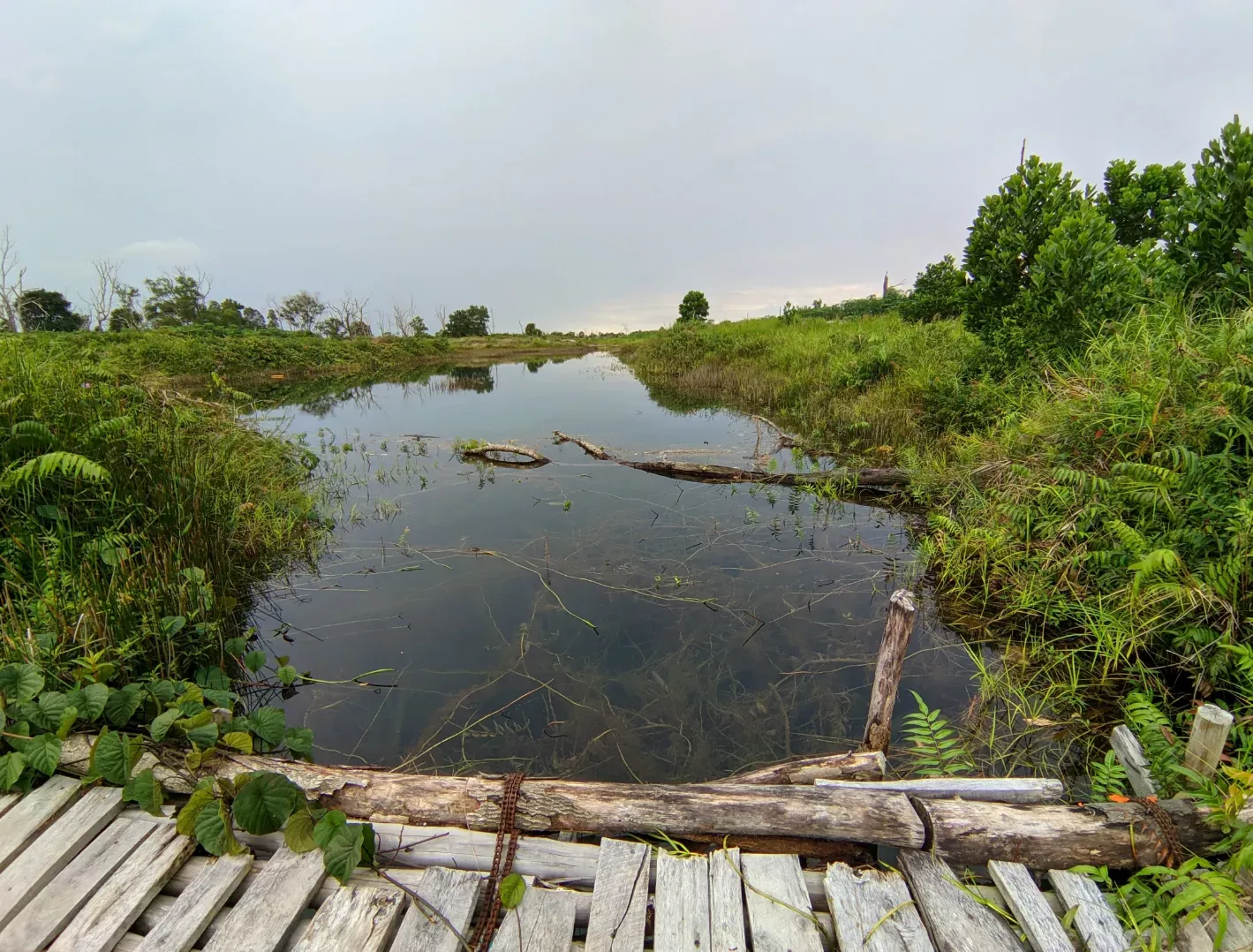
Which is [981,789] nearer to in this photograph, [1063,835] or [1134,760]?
[1063,835]

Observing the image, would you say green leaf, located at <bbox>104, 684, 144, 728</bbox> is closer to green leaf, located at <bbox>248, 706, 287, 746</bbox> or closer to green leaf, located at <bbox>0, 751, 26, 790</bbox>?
green leaf, located at <bbox>0, 751, 26, 790</bbox>

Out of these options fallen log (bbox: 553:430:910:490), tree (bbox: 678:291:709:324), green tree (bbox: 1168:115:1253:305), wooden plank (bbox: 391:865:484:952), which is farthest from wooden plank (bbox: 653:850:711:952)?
tree (bbox: 678:291:709:324)

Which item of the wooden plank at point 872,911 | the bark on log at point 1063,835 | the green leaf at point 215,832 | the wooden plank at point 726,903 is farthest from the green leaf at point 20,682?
the bark on log at point 1063,835

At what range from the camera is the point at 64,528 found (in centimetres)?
301

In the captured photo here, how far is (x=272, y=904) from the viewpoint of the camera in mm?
1583

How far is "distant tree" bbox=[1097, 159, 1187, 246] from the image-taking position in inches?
262

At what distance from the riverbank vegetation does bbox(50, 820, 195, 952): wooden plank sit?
3.62 meters

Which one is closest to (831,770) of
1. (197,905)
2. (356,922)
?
(356,922)

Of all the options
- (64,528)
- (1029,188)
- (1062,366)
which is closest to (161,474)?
(64,528)

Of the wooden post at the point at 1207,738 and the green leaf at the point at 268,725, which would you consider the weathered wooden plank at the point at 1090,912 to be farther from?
the green leaf at the point at 268,725

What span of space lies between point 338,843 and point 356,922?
Result: 0.24m

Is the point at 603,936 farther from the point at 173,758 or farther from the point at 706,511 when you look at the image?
the point at 706,511

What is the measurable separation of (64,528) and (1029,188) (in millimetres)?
9464

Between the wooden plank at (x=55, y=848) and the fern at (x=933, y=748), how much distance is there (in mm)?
3262
